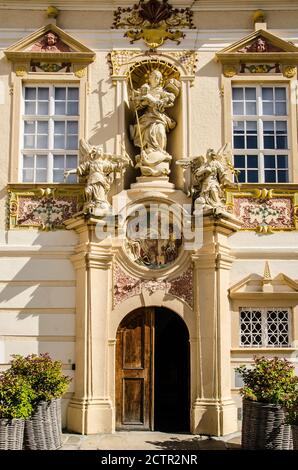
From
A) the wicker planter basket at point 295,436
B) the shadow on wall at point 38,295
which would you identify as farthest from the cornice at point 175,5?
the wicker planter basket at point 295,436

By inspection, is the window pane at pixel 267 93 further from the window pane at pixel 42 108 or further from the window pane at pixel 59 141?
the window pane at pixel 42 108

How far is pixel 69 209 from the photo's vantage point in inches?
445

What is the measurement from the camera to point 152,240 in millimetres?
11086

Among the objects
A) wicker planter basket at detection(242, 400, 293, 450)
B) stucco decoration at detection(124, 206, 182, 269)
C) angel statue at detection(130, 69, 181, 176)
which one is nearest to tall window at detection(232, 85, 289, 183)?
angel statue at detection(130, 69, 181, 176)

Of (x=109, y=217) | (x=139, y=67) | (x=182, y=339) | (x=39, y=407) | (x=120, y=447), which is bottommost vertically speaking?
(x=120, y=447)

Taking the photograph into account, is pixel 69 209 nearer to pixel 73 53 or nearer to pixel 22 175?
pixel 22 175

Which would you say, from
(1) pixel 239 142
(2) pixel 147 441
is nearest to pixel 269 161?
(1) pixel 239 142

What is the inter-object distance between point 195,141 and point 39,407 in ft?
17.8

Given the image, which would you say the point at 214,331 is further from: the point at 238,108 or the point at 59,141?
the point at 59,141

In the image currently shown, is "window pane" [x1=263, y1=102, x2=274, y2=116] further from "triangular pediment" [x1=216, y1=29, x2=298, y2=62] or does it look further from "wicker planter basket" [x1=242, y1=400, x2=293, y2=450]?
"wicker planter basket" [x1=242, y1=400, x2=293, y2=450]

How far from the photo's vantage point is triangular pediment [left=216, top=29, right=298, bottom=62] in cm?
1170

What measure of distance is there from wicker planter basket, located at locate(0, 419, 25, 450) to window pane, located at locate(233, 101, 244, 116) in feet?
22.1
